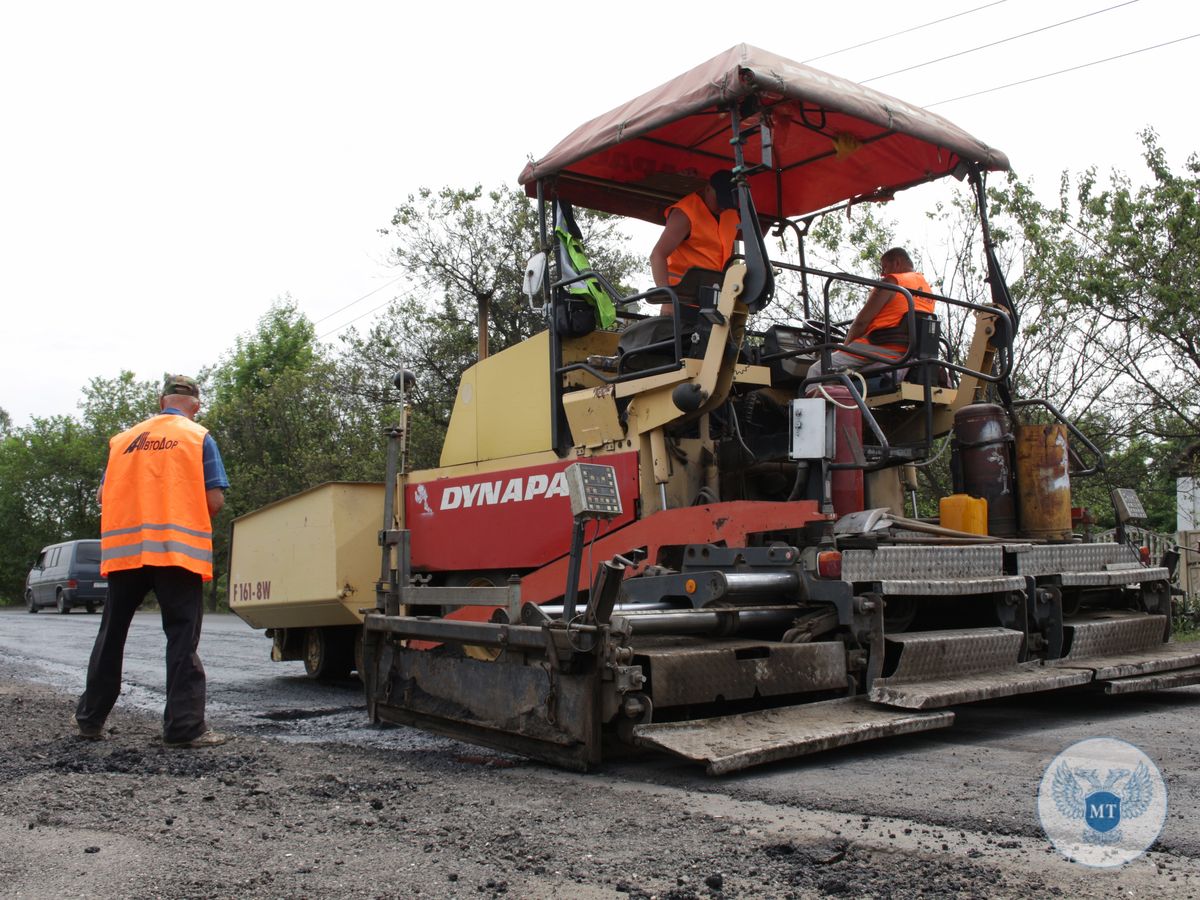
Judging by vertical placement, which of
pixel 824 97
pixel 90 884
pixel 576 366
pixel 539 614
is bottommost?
pixel 90 884

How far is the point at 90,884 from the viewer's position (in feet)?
10.0

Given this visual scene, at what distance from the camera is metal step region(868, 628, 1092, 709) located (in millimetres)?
4898

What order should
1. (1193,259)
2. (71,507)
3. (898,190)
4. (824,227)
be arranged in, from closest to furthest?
(898,190), (1193,259), (824,227), (71,507)

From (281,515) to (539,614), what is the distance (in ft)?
13.8

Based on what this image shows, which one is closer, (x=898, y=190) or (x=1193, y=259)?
(x=898, y=190)

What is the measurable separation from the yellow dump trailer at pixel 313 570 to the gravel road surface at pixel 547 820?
201 cm

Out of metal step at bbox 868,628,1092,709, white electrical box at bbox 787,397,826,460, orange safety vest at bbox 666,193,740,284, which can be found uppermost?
orange safety vest at bbox 666,193,740,284

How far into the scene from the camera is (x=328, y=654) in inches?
348

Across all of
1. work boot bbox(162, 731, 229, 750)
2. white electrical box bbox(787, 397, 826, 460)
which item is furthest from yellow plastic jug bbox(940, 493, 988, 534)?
work boot bbox(162, 731, 229, 750)

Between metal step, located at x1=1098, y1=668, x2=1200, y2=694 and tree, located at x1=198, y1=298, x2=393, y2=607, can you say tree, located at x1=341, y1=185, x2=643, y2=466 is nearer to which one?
tree, located at x1=198, y1=298, x2=393, y2=607

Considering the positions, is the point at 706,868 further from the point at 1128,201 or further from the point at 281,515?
the point at 1128,201

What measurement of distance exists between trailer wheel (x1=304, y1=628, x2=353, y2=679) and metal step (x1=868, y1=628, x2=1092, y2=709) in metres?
4.95

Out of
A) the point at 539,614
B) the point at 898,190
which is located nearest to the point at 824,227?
the point at 898,190

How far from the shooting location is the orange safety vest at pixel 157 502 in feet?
17.4
